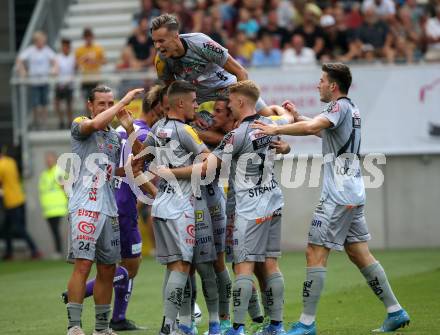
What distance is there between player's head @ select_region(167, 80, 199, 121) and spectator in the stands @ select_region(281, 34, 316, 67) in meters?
12.4

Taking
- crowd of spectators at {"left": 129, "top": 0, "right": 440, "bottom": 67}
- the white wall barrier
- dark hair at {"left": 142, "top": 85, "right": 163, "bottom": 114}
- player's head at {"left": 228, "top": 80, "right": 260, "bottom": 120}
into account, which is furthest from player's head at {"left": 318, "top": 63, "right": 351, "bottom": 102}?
crowd of spectators at {"left": 129, "top": 0, "right": 440, "bottom": 67}

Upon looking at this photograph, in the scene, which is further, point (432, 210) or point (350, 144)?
point (432, 210)

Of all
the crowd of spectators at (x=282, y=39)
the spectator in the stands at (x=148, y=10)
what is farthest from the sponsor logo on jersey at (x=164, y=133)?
the spectator in the stands at (x=148, y=10)

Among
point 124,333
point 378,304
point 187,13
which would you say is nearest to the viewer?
point 124,333

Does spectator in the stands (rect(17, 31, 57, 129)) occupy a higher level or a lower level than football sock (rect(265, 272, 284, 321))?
higher

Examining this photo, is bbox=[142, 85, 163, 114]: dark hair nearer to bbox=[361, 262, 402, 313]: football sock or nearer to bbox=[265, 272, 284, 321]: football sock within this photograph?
bbox=[265, 272, 284, 321]: football sock

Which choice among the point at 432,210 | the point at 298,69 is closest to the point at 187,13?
the point at 298,69

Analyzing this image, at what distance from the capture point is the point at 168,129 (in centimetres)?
988

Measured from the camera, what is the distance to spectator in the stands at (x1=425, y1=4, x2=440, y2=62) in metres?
22.1

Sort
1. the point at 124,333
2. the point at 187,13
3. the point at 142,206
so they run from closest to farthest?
the point at 124,333 < the point at 142,206 < the point at 187,13

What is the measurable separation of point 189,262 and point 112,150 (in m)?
1.50

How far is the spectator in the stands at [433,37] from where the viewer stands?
22.1 metres

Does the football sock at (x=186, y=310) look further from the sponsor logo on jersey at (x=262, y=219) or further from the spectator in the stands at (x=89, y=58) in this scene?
the spectator in the stands at (x=89, y=58)

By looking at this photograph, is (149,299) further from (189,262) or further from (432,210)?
(432,210)
